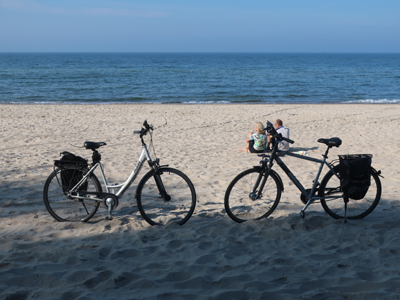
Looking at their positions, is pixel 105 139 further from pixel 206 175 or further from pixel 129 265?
pixel 129 265

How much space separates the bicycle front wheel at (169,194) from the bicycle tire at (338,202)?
169cm

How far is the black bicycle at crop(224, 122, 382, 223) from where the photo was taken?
4523 millimetres

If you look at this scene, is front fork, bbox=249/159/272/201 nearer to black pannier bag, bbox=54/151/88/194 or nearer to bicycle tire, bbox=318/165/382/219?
bicycle tire, bbox=318/165/382/219

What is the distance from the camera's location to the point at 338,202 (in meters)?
4.95

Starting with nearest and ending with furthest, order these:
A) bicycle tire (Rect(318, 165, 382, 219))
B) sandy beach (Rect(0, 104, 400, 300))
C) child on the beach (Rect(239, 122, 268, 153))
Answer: sandy beach (Rect(0, 104, 400, 300)) < bicycle tire (Rect(318, 165, 382, 219)) < child on the beach (Rect(239, 122, 268, 153))

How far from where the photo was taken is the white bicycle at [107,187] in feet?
15.0

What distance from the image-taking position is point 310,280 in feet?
11.0

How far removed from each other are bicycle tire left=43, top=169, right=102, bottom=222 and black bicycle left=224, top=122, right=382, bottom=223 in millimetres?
1693

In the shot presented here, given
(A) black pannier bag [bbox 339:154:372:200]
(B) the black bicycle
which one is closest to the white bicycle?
(B) the black bicycle

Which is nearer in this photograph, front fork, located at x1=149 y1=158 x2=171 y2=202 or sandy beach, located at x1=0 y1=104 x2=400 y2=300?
sandy beach, located at x1=0 y1=104 x2=400 y2=300

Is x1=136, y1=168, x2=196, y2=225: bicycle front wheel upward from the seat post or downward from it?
downward

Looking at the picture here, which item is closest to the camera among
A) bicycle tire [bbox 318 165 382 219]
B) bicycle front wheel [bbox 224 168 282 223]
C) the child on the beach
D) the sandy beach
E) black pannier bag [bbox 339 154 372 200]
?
the sandy beach

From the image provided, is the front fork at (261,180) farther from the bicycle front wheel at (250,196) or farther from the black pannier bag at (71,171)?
the black pannier bag at (71,171)

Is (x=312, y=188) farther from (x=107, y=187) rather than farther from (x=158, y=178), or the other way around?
(x=107, y=187)
